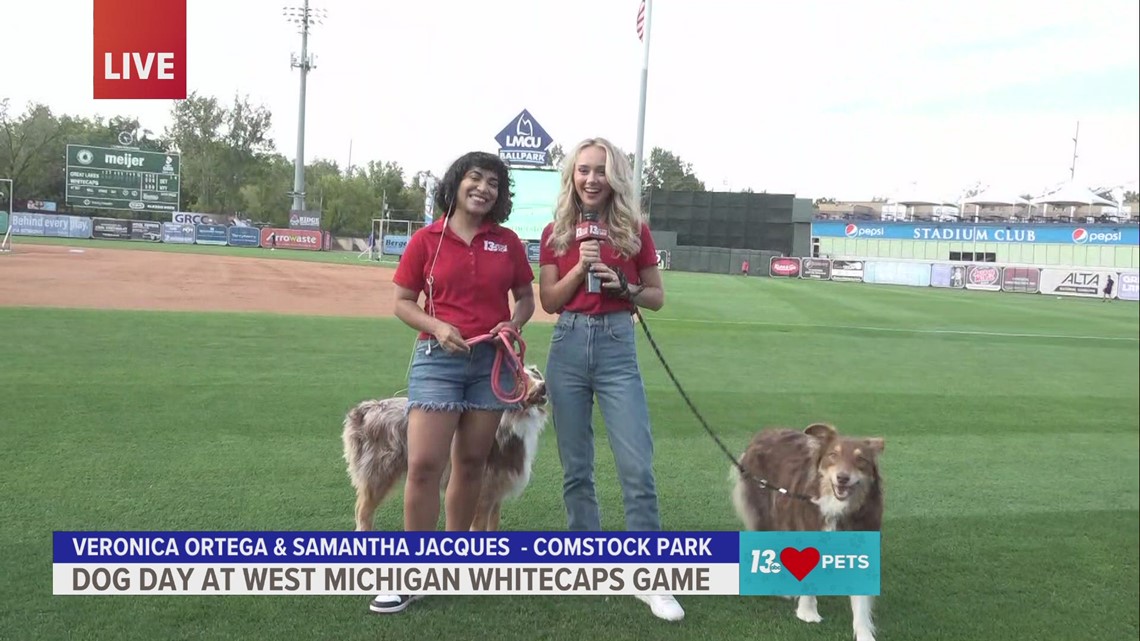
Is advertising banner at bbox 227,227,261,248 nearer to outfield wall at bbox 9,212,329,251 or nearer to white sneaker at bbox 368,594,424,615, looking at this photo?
outfield wall at bbox 9,212,329,251

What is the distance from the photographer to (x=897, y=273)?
34.8 metres

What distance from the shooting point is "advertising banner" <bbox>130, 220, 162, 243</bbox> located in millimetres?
4691

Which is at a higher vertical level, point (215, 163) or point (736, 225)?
point (736, 225)

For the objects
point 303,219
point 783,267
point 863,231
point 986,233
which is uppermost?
point 863,231

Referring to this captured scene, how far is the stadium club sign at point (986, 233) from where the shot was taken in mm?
4094

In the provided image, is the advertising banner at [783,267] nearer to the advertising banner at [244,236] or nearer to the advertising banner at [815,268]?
the advertising banner at [815,268]

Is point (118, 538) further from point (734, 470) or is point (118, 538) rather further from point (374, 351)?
point (374, 351)

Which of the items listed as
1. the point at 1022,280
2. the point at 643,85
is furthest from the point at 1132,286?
the point at 1022,280

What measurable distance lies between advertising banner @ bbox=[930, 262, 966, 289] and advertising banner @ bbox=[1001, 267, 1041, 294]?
10.3 ft

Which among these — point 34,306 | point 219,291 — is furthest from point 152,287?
point 34,306

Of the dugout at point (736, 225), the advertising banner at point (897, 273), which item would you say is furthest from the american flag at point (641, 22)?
the dugout at point (736, 225)

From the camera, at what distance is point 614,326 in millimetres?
3312

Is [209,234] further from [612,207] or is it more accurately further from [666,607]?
[666,607]

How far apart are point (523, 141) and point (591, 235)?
254 cm
